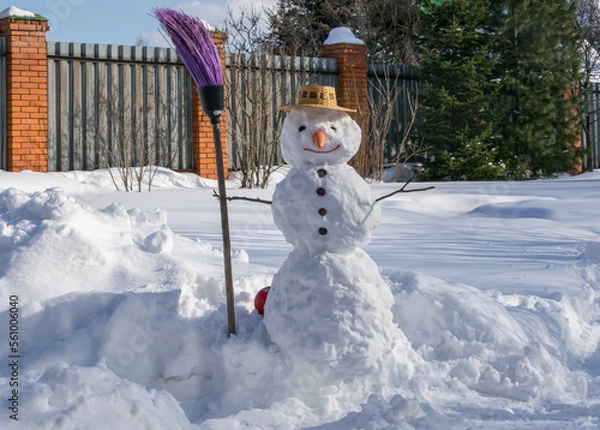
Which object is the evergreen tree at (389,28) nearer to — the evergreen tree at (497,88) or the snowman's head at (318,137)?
the evergreen tree at (497,88)

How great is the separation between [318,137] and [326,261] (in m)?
0.55

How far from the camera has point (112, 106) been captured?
11422 mm

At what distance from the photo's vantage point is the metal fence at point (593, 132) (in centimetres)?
1778

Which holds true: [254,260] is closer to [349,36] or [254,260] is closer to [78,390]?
[78,390]

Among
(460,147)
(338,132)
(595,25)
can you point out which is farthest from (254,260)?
(595,25)

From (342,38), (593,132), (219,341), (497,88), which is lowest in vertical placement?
(219,341)

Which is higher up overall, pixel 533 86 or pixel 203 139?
pixel 533 86

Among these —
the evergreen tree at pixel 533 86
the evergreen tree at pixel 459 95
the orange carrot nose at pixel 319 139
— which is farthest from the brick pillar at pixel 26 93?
the orange carrot nose at pixel 319 139

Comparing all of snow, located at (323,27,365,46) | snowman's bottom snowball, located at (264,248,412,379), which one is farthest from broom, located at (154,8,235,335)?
snow, located at (323,27,365,46)

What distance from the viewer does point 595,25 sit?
2088 cm

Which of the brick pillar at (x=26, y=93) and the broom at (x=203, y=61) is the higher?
the brick pillar at (x=26, y=93)

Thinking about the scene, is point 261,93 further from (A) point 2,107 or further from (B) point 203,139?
(A) point 2,107

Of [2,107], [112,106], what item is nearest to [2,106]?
[2,107]

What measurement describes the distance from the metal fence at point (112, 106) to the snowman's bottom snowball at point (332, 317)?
7651mm
